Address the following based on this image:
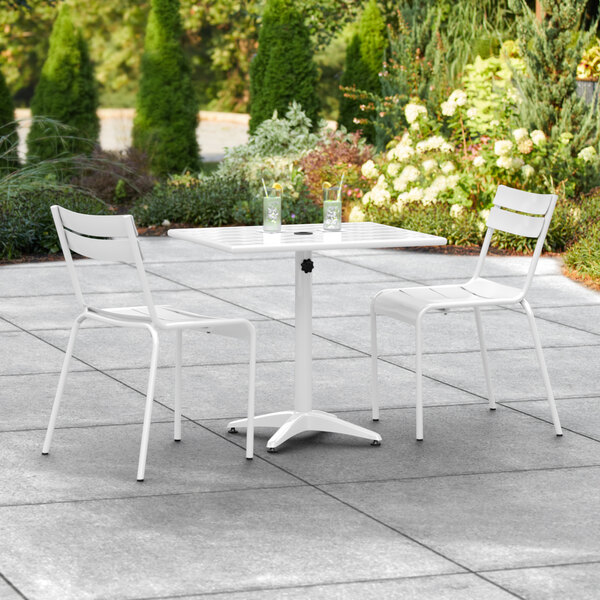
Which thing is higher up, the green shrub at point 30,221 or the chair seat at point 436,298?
the chair seat at point 436,298

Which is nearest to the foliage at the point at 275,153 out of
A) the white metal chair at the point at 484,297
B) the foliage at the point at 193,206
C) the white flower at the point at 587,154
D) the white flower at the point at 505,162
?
the foliage at the point at 193,206

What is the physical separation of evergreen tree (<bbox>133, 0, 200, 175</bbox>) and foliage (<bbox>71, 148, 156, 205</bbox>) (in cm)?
141

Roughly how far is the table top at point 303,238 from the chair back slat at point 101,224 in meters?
0.45

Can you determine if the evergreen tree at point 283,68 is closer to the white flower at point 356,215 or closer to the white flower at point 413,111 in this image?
the white flower at point 413,111

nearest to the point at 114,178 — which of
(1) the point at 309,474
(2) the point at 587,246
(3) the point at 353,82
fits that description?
(3) the point at 353,82

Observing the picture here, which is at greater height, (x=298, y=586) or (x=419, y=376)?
(x=419, y=376)

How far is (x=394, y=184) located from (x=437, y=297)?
6844 mm

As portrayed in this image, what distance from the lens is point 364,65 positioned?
16609 millimetres

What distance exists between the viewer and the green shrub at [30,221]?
36.3ft

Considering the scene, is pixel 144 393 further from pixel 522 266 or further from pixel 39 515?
pixel 522 266

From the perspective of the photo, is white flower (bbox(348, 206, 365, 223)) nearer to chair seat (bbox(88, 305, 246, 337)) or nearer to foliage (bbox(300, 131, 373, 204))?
foliage (bbox(300, 131, 373, 204))

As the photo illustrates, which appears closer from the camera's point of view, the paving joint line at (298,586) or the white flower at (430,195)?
the paving joint line at (298,586)

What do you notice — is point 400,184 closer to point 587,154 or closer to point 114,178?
point 587,154

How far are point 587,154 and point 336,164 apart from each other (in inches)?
113
